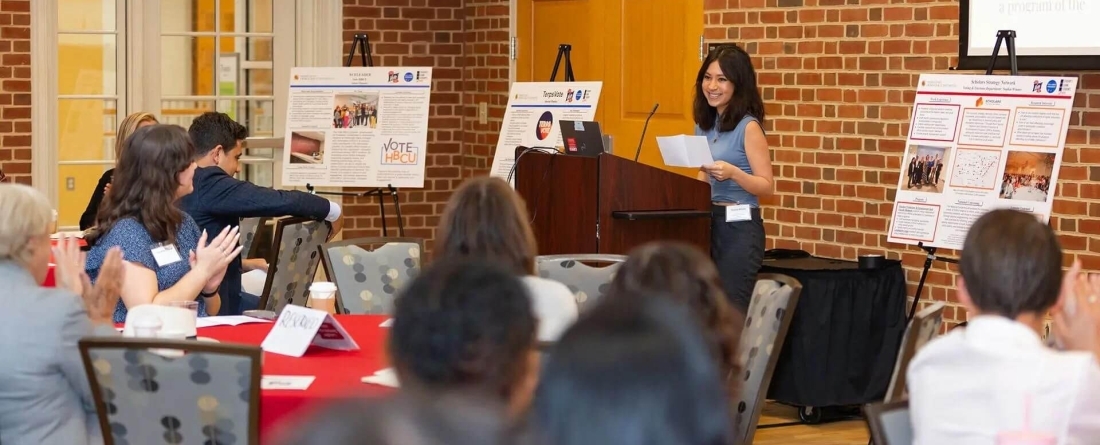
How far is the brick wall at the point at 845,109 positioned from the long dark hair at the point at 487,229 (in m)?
3.11

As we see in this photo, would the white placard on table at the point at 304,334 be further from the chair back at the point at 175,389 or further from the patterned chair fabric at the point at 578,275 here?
the patterned chair fabric at the point at 578,275

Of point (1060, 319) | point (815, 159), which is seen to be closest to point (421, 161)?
point (815, 159)

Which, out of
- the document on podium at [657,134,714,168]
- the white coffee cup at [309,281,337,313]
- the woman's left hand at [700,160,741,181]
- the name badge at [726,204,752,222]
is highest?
the document on podium at [657,134,714,168]

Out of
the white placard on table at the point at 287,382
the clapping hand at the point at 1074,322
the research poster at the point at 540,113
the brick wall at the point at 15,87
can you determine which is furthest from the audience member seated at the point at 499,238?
the brick wall at the point at 15,87

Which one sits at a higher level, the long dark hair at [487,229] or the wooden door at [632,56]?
the wooden door at [632,56]

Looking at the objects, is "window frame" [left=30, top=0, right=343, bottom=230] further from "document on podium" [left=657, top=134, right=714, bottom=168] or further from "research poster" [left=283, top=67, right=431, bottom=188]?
"document on podium" [left=657, top=134, right=714, bottom=168]

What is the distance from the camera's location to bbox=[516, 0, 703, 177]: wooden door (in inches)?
272

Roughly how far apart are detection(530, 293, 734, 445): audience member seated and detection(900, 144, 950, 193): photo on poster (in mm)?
4409

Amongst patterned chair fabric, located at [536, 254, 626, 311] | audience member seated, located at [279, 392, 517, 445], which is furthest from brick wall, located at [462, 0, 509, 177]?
audience member seated, located at [279, 392, 517, 445]

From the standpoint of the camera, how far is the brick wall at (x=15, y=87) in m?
7.03

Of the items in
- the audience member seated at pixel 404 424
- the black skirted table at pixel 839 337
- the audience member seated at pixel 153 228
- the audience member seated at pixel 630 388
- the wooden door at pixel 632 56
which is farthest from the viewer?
the wooden door at pixel 632 56

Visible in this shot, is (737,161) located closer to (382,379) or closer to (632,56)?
(632,56)

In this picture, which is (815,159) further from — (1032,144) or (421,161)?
(421,161)

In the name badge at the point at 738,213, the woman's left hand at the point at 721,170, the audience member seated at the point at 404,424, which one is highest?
the woman's left hand at the point at 721,170
